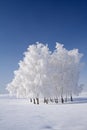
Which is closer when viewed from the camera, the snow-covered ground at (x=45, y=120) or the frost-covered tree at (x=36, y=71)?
the snow-covered ground at (x=45, y=120)

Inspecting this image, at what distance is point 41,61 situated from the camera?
176 feet

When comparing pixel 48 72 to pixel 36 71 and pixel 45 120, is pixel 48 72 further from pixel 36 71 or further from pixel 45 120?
pixel 45 120

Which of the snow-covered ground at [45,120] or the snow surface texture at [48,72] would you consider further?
the snow surface texture at [48,72]

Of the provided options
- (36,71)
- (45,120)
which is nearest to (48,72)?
(36,71)

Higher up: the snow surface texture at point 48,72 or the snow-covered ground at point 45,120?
the snow surface texture at point 48,72

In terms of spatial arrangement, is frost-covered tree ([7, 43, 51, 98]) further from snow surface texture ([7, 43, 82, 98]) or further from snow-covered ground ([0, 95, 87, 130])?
snow-covered ground ([0, 95, 87, 130])

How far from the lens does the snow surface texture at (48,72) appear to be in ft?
172

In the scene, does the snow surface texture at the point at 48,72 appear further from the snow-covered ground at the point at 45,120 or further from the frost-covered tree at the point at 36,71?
the snow-covered ground at the point at 45,120

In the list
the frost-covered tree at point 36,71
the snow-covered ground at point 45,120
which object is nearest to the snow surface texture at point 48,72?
the frost-covered tree at point 36,71

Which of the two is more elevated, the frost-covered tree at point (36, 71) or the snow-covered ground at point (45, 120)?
the frost-covered tree at point (36, 71)

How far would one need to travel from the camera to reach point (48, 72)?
2156 inches

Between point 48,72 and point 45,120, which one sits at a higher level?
point 48,72

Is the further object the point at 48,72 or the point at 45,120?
the point at 48,72

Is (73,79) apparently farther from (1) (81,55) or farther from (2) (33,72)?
(2) (33,72)
